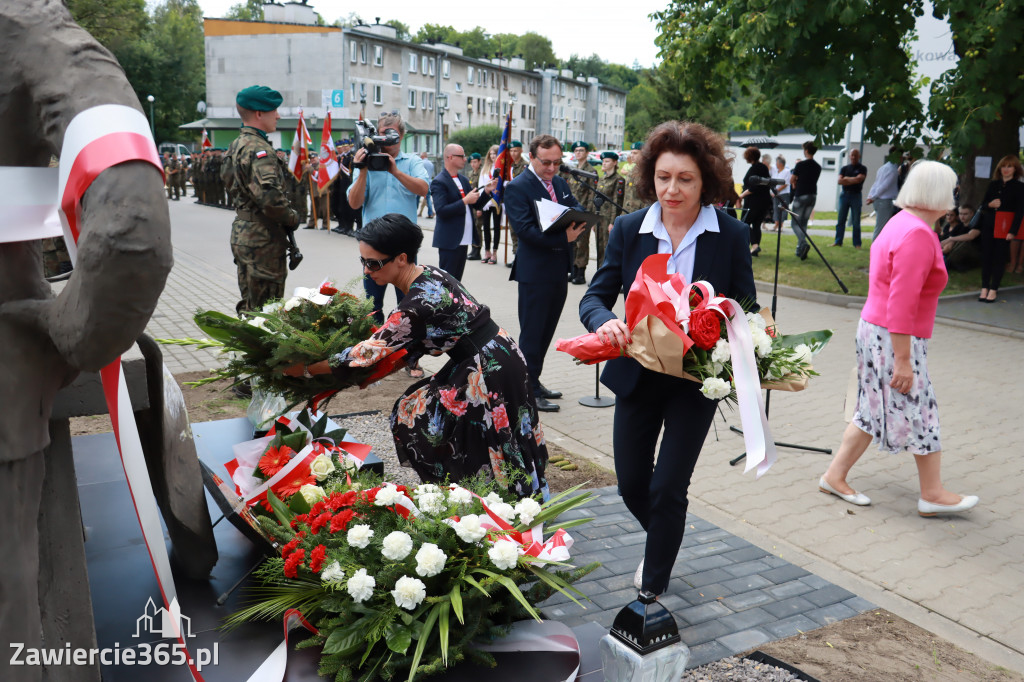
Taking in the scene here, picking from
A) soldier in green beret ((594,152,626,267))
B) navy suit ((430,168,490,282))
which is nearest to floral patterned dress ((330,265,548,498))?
navy suit ((430,168,490,282))

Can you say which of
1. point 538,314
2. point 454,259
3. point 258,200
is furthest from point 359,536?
point 454,259

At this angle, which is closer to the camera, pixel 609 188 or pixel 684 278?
pixel 684 278

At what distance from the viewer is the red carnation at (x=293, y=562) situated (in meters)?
2.71

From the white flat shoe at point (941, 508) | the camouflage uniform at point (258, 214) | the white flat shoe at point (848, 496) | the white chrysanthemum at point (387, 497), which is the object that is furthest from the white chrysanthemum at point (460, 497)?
the camouflage uniform at point (258, 214)

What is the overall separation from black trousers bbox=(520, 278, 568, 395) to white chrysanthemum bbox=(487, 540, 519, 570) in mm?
4225

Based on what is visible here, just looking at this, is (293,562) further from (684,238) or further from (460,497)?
(684,238)

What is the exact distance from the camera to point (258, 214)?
684 cm

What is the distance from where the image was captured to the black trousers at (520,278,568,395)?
6.83 metres

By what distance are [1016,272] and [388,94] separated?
51.2 metres

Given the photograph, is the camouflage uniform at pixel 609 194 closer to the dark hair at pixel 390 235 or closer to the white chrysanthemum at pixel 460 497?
the dark hair at pixel 390 235

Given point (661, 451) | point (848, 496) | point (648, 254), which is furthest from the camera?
point (848, 496)

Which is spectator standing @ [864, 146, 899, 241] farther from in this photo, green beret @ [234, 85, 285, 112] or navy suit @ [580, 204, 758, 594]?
navy suit @ [580, 204, 758, 594]

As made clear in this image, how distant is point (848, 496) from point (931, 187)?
6.42 feet

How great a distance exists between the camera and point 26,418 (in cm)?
180
